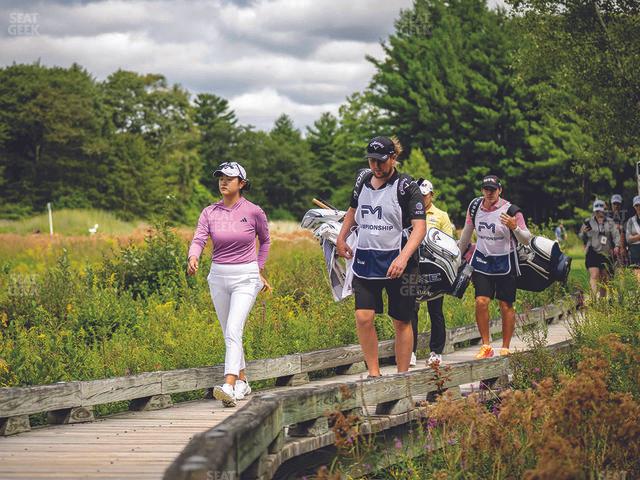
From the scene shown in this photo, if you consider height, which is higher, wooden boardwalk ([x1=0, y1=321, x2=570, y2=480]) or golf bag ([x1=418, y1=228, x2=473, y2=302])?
golf bag ([x1=418, y1=228, x2=473, y2=302])

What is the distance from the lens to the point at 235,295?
30.5 feet

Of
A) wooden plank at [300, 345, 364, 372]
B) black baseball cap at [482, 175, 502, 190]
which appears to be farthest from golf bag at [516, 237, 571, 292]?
wooden plank at [300, 345, 364, 372]

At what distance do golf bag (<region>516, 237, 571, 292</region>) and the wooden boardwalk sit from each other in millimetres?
4291

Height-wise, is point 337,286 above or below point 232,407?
above

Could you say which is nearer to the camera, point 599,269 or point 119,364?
point 119,364

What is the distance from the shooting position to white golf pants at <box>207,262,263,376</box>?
923cm

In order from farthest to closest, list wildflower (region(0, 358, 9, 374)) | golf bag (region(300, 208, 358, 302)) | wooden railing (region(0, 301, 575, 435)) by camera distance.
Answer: golf bag (region(300, 208, 358, 302)), wildflower (region(0, 358, 9, 374)), wooden railing (region(0, 301, 575, 435))

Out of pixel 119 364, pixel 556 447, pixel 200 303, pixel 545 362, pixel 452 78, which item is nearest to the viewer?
pixel 556 447

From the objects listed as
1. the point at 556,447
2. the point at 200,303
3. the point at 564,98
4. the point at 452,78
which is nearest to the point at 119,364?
the point at 200,303

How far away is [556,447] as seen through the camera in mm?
5430

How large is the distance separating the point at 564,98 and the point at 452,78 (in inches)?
1152

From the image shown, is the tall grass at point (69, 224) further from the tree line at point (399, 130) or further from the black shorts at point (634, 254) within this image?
the black shorts at point (634, 254)

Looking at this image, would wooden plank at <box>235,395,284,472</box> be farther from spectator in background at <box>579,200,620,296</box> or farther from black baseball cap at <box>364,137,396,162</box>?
spectator in background at <box>579,200,620,296</box>

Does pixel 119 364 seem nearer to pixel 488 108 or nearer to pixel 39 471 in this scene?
pixel 39 471
